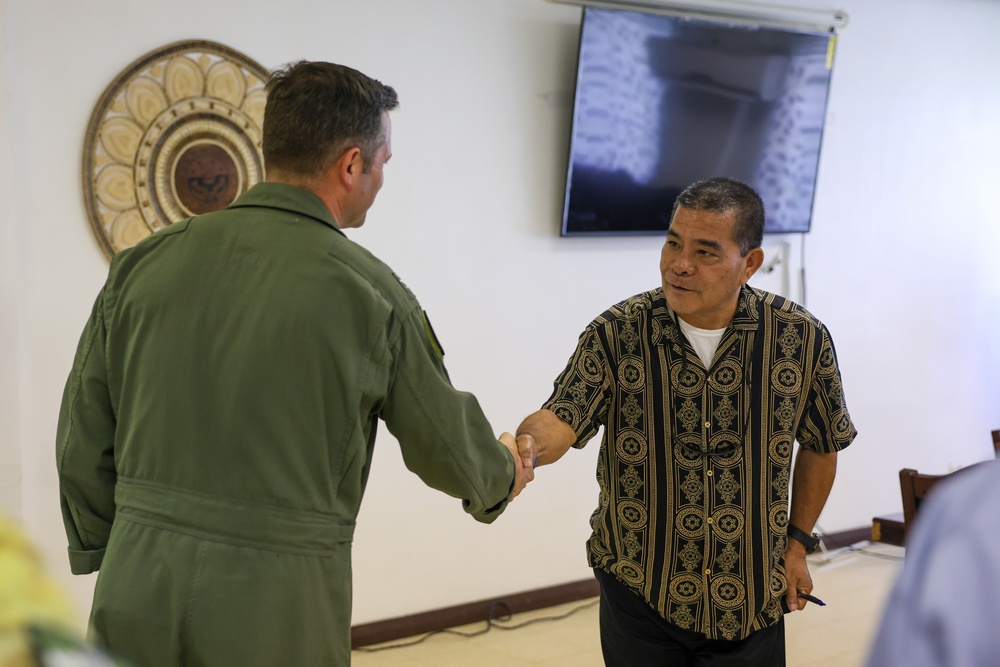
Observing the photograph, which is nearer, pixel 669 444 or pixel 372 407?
pixel 372 407

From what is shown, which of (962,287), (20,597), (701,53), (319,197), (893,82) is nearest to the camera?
(20,597)

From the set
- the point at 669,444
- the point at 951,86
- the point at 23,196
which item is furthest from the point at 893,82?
the point at 23,196

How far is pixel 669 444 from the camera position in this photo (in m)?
2.30

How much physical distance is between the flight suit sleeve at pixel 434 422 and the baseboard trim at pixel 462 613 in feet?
7.45

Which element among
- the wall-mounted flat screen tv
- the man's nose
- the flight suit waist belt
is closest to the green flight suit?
the flight suit waist belt

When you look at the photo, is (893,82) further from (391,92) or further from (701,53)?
(391,92)

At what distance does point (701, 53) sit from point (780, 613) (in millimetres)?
2900

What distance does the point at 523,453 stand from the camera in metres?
2.20

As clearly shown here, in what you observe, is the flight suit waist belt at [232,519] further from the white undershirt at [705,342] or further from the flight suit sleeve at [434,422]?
the white undershirt at [705,342]

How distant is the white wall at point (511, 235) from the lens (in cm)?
324

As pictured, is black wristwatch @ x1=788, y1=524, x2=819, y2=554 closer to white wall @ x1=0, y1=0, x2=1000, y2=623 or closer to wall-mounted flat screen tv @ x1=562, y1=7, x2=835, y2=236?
white wall @ x1=0, y1=0, x2=1000, y2=623

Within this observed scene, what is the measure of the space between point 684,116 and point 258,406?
3350 millimetres

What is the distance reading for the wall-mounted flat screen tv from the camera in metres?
4.26

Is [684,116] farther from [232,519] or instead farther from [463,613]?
[232,519]
